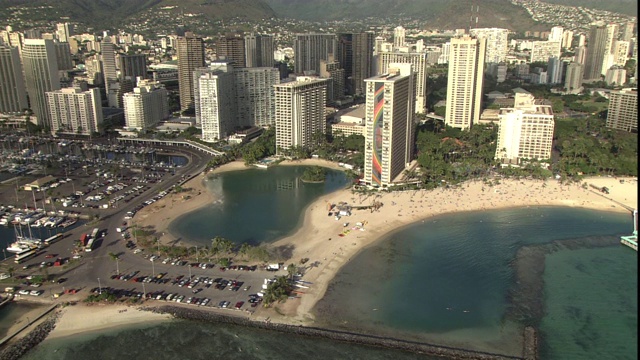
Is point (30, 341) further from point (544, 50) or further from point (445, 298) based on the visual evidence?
point (544, 50)

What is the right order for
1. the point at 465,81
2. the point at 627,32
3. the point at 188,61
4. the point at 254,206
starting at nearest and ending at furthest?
the point at 254,206 → the point at 465,81 → the point at 188,61 → the point at 627,32

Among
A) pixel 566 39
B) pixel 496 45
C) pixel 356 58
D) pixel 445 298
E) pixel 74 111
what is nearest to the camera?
pixel 445 298

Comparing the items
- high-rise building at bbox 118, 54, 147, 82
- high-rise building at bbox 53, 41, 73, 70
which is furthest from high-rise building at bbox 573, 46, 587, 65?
high-rise building at bbox 53, 41, 73, 70

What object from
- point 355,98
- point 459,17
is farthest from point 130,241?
point 459,17

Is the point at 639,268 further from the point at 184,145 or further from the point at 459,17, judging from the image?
the point at 459,17

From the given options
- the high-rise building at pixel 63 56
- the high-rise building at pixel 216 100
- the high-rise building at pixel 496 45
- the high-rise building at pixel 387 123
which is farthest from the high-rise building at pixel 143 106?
the high-rise building at pixel 496 45

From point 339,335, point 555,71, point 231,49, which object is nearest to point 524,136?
point 339,335
